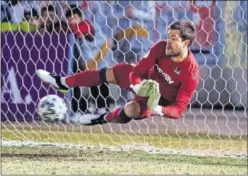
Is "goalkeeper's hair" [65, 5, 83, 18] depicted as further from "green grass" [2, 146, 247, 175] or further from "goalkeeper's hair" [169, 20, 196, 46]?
"goalkeeper's hair" [169, 20, 196, 46]

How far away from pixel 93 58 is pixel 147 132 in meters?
0.89

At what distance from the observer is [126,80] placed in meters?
4.82

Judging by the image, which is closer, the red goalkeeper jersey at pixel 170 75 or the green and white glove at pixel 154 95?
the green and white glove at pixel 154 95

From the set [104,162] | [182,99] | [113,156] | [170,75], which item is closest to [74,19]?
[113,156]

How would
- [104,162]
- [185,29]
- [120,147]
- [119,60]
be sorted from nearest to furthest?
[185,29] → [104,162] → [120,147] → [119,60]

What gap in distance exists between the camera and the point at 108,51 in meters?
8.34

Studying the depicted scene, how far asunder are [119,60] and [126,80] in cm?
391

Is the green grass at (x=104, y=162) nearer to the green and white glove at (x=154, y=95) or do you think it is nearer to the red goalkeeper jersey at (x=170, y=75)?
the red goalkeeper jersey at (x=170, y=75)

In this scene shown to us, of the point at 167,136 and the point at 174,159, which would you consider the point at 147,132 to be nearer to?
the point at 167,136

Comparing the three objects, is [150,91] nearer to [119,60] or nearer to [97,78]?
[97,78]

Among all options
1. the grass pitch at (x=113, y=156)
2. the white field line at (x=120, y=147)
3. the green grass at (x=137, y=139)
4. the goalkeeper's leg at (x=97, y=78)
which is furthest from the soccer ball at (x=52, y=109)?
the green grass at (x=137, y=139)

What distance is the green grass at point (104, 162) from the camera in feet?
17.2

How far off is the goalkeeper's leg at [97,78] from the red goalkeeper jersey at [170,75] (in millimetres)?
86

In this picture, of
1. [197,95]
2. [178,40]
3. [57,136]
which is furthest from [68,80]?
[197,95]
